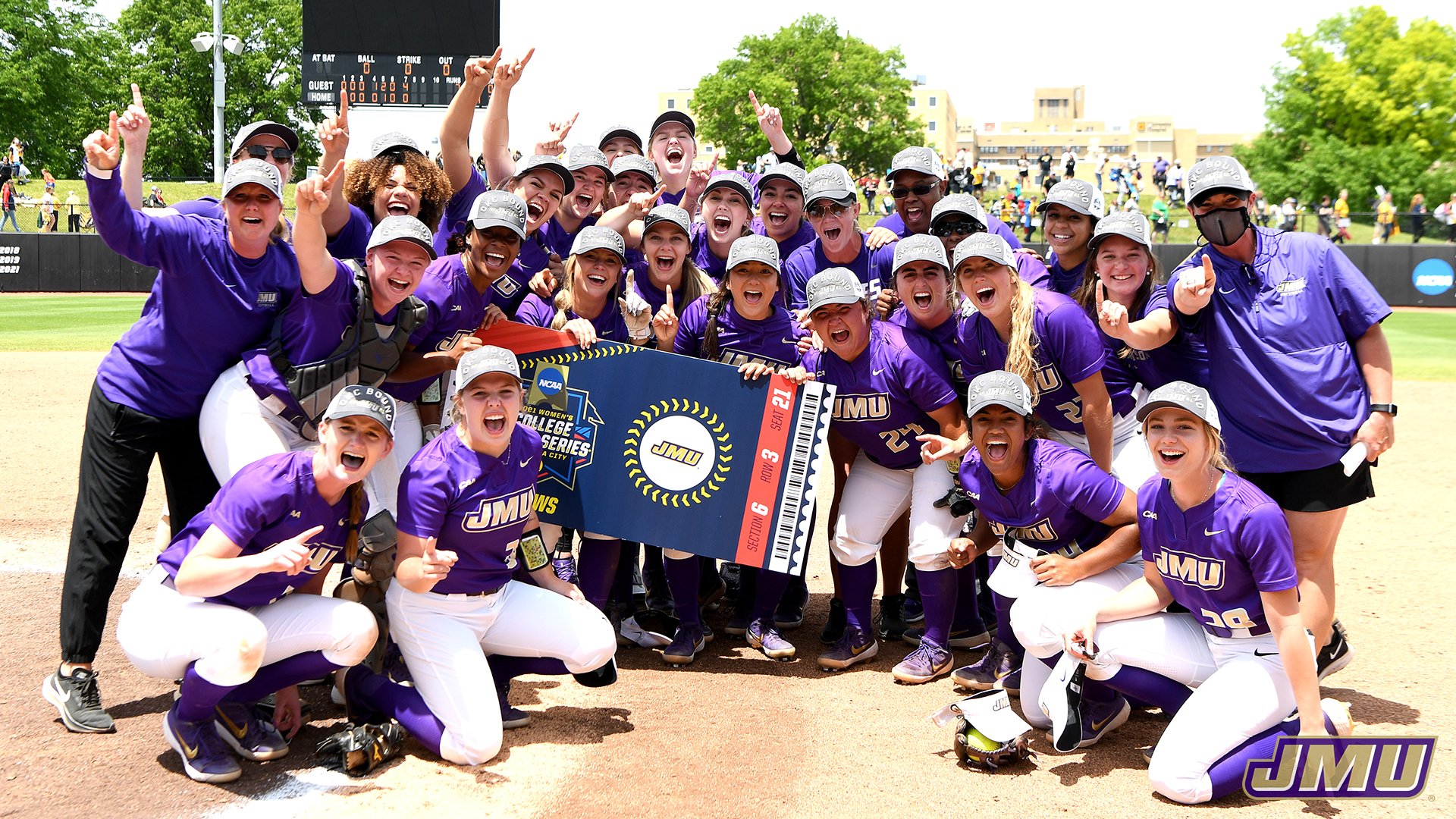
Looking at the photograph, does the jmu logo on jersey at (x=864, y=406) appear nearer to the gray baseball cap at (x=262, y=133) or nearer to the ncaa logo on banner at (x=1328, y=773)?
the ncaa logo on banner at (x=1328, y=773)

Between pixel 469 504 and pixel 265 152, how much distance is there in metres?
2.18

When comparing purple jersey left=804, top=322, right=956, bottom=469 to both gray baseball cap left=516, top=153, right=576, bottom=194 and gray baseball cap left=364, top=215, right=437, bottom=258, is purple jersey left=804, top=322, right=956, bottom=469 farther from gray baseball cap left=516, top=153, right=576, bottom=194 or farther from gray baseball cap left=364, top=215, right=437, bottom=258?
gray baseball cap left=364, top=215, right=437, bottom=258

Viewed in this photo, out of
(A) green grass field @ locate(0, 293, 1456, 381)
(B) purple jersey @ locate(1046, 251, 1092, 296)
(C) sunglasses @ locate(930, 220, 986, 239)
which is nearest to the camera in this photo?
(B) purple jersey @ locate(1046, 251, 1092, 296)

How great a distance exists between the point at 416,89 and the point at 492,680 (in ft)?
78.9

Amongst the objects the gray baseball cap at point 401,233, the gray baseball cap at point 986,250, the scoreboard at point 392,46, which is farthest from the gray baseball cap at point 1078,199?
the scoreboard at point 392,46

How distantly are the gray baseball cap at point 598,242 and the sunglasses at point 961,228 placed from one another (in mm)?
1736

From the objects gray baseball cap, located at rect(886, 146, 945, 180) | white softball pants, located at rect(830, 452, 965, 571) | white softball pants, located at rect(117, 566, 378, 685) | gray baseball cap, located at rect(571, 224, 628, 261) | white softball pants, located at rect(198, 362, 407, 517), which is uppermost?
gray baseball cap, located at rect(886, 146, 945, 180)

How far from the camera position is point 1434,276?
29.2 metres

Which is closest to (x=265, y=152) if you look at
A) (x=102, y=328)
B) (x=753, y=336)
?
(x=753, y=336)

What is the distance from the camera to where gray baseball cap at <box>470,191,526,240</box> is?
18.0ft

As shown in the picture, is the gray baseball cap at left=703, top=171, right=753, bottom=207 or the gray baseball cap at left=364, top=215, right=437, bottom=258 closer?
the gray baseball cap at left=364, top=215, right=437, bottom=258

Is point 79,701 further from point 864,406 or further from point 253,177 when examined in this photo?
point 864,406

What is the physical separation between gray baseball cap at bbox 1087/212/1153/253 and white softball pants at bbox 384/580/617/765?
9.53 ft

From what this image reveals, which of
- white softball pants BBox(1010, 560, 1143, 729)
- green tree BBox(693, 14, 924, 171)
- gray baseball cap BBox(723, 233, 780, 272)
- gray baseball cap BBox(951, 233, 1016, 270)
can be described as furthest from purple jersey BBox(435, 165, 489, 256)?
green tree BBox(693, 14, 924, 171)
